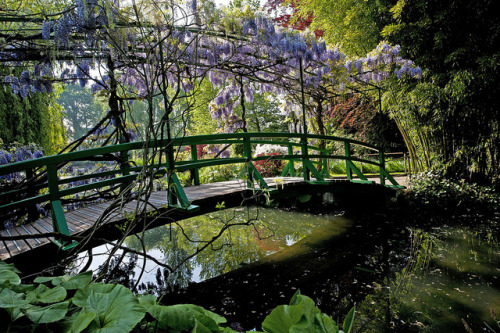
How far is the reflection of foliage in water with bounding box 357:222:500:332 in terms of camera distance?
2785 mm

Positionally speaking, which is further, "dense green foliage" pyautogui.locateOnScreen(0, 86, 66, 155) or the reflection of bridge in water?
"dense green foliage" pyautogui.locateOnScreen(0, 86, 66, 155)

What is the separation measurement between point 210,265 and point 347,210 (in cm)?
484

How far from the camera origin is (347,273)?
4082 mm

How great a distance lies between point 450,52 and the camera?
23.6 ft

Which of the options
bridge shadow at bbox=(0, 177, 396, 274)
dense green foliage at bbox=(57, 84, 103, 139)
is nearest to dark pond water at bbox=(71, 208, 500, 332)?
bridge shadow at bbox=(0, 177, 396, 274)

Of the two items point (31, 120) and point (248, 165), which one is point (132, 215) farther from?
point (31, 120)

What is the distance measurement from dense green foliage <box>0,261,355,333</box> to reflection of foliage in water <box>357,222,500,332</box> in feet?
7.98

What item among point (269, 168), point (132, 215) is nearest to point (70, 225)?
point (132, 215)

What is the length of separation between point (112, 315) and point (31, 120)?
7.41 m

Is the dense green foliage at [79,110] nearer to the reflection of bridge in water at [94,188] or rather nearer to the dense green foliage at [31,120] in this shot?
the dense green foliage at [31,120]

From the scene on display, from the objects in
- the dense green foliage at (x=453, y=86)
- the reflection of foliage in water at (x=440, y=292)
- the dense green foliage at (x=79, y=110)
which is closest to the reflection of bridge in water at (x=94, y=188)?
the reflection of foliage in water at (x=440, y=292)

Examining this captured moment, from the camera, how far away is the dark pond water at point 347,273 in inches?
117

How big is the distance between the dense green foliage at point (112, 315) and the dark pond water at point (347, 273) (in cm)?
131

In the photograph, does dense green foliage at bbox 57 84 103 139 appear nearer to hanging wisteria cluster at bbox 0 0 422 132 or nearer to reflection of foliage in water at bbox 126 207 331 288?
hanging wisteria cluster at bbox 0 0 422 132
